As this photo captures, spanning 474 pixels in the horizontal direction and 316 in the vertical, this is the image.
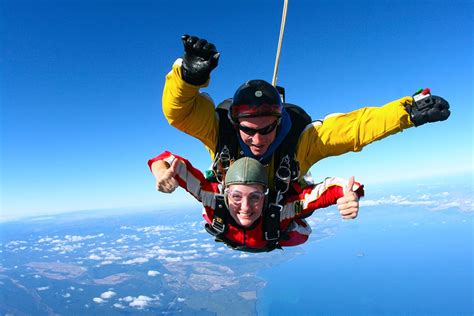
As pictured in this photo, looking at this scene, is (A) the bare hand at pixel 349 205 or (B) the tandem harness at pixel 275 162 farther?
(B) the tandem harness at pixel 275 162

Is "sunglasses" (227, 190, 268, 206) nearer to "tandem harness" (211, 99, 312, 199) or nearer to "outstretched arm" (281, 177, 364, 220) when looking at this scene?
"tandem harness" (211, 99, 312, 199)

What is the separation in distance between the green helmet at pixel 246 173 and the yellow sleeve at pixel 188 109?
32cm

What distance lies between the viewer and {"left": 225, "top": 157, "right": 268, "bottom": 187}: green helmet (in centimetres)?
230

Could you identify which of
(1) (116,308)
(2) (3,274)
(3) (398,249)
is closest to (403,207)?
(3) (398,249)

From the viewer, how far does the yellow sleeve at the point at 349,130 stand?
6.64 feet

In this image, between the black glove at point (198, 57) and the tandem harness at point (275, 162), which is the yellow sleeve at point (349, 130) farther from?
the black glove at point (198, 57)

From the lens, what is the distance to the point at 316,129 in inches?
96.6

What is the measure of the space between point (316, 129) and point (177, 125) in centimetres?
109

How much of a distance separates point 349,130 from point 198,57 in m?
1.19

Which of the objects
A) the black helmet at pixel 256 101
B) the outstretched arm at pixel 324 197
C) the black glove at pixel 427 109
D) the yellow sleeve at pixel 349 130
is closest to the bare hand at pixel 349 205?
the outstretched arm at pixel 324 197

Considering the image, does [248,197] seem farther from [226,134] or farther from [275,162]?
[226,134]

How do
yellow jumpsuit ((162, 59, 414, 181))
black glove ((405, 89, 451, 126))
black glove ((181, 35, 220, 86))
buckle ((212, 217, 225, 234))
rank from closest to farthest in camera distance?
1. black glove ((181, 35, 220, 86))
2. black glove ((405, 89, 451, 126))
3. yellow jumpsuit ((162, 59, 414, 181))
4. buckle ((212, 217, 225, 234))

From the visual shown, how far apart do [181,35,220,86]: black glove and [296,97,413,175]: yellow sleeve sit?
3.41 ft

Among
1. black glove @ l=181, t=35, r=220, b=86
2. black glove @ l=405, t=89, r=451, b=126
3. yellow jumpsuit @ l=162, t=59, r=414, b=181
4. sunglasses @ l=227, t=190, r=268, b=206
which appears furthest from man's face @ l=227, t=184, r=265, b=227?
black glove @ l=405, t=89, r=451, b=126
